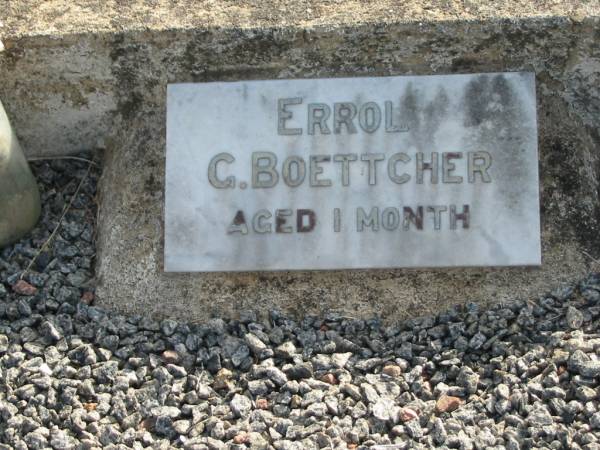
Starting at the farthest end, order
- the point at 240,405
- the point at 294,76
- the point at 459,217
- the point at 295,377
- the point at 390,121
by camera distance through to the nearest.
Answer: the point at 294,76 → the point at 390,121 → the point at 459,217 → the point at 295,377 → the point at 240,405

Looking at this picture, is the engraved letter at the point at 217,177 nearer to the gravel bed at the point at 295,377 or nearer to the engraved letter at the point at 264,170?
the engraved letter at the point at 264,170

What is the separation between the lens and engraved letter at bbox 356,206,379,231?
3857 millimetres

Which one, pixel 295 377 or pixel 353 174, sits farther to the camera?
pixel 353 174

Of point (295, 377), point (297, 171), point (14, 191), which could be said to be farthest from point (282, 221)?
point (14, 191)

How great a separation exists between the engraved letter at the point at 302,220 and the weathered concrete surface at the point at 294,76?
0.58 ft

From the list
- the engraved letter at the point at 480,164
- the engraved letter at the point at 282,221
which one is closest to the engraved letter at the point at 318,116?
the engraved letter at the point at 282,221

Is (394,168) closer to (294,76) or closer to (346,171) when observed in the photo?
(346,171)

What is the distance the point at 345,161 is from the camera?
392 centimetres

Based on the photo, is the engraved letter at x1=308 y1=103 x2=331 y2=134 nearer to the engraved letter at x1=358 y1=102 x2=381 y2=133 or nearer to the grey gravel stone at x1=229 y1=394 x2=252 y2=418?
the engraved letter at x1=358 y1=102 x2=381 y2=133

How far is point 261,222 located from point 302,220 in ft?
0.53

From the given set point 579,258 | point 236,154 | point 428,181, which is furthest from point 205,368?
point 579,258

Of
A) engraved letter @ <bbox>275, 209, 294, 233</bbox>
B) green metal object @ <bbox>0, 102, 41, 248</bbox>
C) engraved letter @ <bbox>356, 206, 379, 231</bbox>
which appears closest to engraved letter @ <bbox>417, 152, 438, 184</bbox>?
engraved letter @ <bbox>356, 206, 379, 231</bbox>

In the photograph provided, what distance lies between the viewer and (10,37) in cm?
407

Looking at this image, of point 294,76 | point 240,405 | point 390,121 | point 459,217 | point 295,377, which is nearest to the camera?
point 240,405
